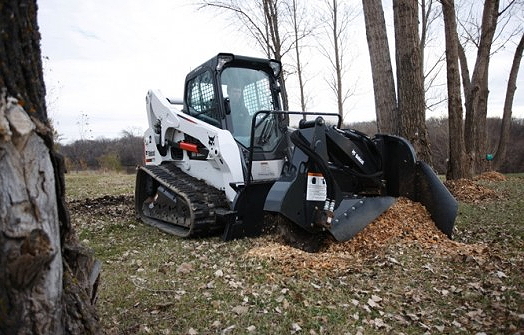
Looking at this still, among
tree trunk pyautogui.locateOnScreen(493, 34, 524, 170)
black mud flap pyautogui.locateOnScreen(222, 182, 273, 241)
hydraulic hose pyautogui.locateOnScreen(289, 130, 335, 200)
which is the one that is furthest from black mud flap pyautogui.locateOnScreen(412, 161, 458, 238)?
tree trunk pyautogui.locateOnScreen(493, 34, 524, 170)

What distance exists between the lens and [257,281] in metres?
3.65

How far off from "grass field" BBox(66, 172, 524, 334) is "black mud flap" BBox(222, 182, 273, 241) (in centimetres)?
28

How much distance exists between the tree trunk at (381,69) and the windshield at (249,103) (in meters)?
2.15

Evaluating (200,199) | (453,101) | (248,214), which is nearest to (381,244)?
(248,214)

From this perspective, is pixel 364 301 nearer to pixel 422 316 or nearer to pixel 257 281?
pixel 422 316

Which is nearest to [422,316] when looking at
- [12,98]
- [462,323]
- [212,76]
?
[462,323]

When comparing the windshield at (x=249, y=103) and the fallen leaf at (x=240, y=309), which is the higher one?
the windshield at (x=249, y=103)

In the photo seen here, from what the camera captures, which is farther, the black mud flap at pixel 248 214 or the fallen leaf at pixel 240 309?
the black mud flap at pixel 248 214

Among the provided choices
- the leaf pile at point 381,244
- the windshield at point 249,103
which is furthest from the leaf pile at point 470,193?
the windshield at point 249,103

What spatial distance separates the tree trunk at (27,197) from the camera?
1924 millimetres

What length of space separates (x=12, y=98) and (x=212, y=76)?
13.9ft

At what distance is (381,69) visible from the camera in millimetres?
7547

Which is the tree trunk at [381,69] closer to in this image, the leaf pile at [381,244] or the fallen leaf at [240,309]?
the leaf pile at [381,244]

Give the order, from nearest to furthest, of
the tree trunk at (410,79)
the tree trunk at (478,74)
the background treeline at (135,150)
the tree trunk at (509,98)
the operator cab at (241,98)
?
1. the operator cab at (241,98)
2. the tree trunk at (410,79)
3. the tree trunk at (478,74)
4. the tree trunk at (509,98)
5. the background treeline at (135,150)
